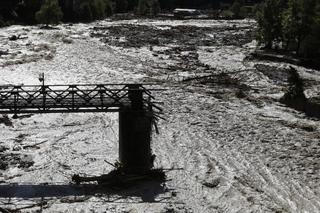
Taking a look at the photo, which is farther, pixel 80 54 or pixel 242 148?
pixel 80 54

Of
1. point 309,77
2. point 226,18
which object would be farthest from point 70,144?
point 226,18

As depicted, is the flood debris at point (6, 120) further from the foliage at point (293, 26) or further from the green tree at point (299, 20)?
the green tree at point (299, 20)

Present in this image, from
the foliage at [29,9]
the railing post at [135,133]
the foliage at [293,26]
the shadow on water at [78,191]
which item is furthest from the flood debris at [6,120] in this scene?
the foliage at [29,9]

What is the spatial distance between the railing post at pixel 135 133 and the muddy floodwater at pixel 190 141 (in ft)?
7.37

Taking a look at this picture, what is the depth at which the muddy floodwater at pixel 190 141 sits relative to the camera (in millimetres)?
30469

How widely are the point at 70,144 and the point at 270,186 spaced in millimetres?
16195

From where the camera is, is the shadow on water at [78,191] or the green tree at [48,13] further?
the green tree at [48,13]

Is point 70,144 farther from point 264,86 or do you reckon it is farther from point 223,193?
Result: point 264,86

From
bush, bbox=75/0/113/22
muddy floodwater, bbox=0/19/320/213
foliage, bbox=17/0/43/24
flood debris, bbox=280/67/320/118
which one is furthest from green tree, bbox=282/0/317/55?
bush, bbox=75/0/113/22

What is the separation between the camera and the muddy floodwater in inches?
1200

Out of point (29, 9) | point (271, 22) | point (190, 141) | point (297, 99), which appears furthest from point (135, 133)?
point (29, 9)

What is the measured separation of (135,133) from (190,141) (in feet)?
30.8

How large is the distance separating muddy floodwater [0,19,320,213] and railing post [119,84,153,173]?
225 centimetres

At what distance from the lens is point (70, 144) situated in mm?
40125
